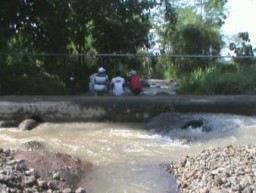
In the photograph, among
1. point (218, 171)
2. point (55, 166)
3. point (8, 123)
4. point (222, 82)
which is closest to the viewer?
point (218, 171)

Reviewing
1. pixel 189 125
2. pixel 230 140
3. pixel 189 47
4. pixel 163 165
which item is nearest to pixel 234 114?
pixel 189 125

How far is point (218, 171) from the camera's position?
688 centimetres

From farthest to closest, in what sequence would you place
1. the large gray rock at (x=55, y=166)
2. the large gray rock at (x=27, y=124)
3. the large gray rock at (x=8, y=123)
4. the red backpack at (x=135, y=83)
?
the red backpack at (x=135, y=83) < the large gray rock at (x=8, y=123) < the large gray rock at (x=27, y=124) < the large gray rock at (x=55, y=166)

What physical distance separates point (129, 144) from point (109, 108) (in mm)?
2698

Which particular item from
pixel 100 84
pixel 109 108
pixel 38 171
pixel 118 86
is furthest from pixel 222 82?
pixel 38 171

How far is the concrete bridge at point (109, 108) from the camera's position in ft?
40.3

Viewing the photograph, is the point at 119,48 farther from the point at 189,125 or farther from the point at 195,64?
the point at 189,125

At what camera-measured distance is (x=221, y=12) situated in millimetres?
33406

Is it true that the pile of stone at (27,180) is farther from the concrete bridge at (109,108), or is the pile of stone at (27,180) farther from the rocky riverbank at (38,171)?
the concrete bridge at (109,108)

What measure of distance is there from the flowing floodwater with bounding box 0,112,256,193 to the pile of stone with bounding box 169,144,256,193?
21 centimetres

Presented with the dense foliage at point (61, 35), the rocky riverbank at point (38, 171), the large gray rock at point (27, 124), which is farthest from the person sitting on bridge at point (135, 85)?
the rocky riverbank at point (38, 171)

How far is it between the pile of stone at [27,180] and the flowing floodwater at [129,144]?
0.37 metres

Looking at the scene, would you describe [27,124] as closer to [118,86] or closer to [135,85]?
[118,86]

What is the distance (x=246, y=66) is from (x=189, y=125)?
8778 mm
